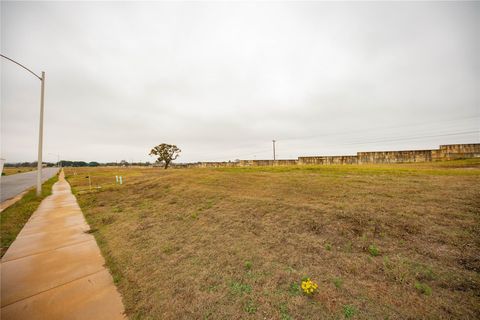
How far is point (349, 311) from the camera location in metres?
2.53

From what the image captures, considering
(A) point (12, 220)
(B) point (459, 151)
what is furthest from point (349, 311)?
(B) point (459, 151)

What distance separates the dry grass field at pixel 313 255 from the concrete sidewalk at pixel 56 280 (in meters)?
0.28

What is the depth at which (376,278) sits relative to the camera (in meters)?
3.05

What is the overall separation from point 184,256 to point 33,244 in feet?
Answer: 14.7

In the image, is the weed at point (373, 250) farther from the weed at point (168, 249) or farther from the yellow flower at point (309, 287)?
the weed at point (168, 249)

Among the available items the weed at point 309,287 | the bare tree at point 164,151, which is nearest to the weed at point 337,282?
the weed at point 309,287

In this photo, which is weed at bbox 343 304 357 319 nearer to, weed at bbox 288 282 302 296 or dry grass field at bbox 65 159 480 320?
dry grass field at bbox 65 159 480 320

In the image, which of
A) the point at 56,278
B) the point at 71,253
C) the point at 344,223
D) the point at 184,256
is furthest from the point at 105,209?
the point at 344,223

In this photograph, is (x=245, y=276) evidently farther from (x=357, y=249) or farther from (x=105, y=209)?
(x=105, y=209)

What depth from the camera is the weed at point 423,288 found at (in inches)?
105

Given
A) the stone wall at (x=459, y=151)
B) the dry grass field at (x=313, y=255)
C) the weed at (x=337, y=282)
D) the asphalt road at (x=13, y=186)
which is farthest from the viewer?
the stone wall at (x=459, y=151)

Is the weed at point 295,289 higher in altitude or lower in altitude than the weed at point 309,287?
lower

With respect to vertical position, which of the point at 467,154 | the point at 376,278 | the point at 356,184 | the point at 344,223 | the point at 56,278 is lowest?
the point at 56,278

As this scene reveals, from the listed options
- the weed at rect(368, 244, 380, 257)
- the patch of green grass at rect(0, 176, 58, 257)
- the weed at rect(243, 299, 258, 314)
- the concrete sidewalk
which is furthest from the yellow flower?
the patch of green grass at rect(0, 176, 58, 257)
